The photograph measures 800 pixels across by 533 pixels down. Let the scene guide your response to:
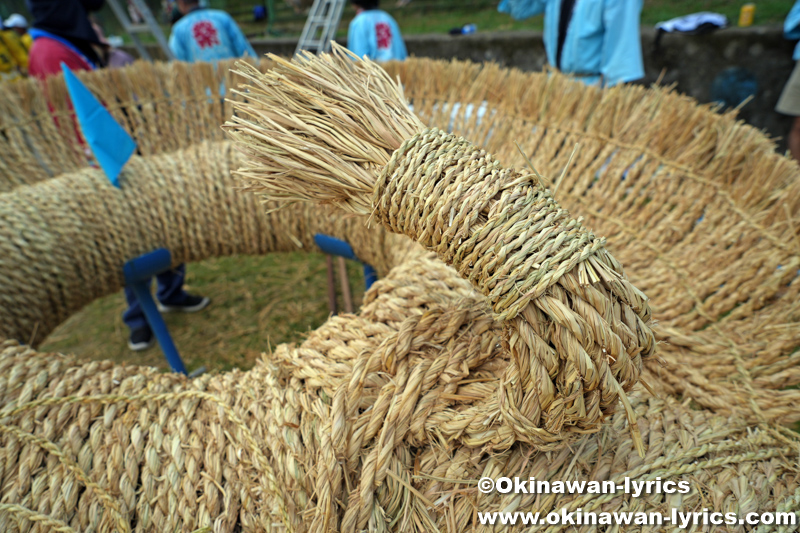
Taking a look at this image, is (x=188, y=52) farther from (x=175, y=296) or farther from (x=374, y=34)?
(x=175, y=296)

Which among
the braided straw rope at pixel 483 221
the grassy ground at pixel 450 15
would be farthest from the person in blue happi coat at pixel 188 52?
the grassy ground at pixel 450 15

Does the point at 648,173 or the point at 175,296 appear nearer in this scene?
the point at 648,173

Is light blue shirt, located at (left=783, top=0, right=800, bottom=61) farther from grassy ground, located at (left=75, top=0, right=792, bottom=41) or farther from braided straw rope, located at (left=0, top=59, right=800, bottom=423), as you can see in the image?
braided straw rope, located at (left=0, top=59, right=800, bottom=423)

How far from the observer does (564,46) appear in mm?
2635

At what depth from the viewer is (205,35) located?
2936 millimetres

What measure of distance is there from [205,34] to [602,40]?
8.09 ft

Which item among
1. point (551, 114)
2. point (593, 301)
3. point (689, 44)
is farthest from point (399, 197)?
point (689, 44)

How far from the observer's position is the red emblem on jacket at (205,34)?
2924 mm

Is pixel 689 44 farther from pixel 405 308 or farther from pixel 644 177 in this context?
pixel 405 308

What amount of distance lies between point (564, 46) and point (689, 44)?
1934 mm

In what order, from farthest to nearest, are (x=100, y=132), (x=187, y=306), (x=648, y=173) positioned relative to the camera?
(x=187, y=306) < (x=100, y=132) < (x=648, y=173)

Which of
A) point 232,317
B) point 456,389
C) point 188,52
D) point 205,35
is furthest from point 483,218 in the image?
point 188,52

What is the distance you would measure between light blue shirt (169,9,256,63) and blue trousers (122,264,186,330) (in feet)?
4.74

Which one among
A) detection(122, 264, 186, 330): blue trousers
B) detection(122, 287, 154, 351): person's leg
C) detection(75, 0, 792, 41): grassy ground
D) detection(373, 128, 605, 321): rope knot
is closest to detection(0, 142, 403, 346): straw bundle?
detection(373, 128, 605, 321): rope knot
